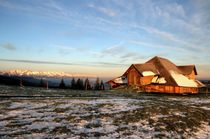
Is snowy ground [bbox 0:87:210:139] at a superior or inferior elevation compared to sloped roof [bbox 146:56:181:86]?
inferior

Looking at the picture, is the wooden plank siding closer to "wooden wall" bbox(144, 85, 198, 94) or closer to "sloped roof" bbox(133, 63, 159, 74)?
"wooden wall" bbox(144, 85, 198, 94)

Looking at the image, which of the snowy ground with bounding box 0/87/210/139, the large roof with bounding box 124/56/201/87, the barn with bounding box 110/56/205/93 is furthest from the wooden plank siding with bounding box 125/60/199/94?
the snowy ground with bounding box 0/87/210/139

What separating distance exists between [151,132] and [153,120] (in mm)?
3206

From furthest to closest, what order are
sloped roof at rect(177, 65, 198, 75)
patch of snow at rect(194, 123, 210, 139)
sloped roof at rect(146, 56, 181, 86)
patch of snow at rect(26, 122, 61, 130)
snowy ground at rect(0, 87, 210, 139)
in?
sloped roof at rect(177, 65, 198, 75)
sloped roof at rect(146, 56, 181, 86)
patch of snow at rect(194, 123, 210, 139)
patch of snow at rect(26, 122, 61, 130)
snowy ground at rect(0, 87, 210, 139)

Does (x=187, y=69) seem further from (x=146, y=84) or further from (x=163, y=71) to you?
(x=146, y=84)

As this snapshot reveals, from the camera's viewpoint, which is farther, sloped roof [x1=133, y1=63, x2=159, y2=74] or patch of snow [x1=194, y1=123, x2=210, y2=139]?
sloped roof [x1=133, y1=63, x2=159, y2=74]

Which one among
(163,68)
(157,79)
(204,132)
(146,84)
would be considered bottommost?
(204,132)

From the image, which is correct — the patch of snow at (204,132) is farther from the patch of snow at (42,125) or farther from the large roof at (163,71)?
the large roof at (163,71)

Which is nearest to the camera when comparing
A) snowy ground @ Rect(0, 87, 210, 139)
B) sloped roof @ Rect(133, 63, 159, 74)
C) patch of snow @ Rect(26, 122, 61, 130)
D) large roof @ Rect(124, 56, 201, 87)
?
snowy ground @ Rect(0, 87, 210, 139)

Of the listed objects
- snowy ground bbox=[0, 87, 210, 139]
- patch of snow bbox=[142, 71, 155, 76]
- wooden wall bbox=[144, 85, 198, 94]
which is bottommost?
snowy ground bbox=[0, 87, 210, 139]

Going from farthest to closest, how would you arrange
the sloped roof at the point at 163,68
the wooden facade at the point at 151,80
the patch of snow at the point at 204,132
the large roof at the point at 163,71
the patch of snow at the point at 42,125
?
1. the sloped roof at the point at 163,68
2. the large roof at the point at 163,71
3. the wooden facade at the point at 151,80
4. the patch of snow at the point at 204,132
5. the patch of snow at the point at 42,125

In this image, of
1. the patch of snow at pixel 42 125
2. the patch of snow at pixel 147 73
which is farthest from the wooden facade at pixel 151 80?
the patch of snow at pixel 42 125

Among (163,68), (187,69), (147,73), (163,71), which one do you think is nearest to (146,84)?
(147,73)

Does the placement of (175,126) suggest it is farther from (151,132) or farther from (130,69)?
(130,69)
